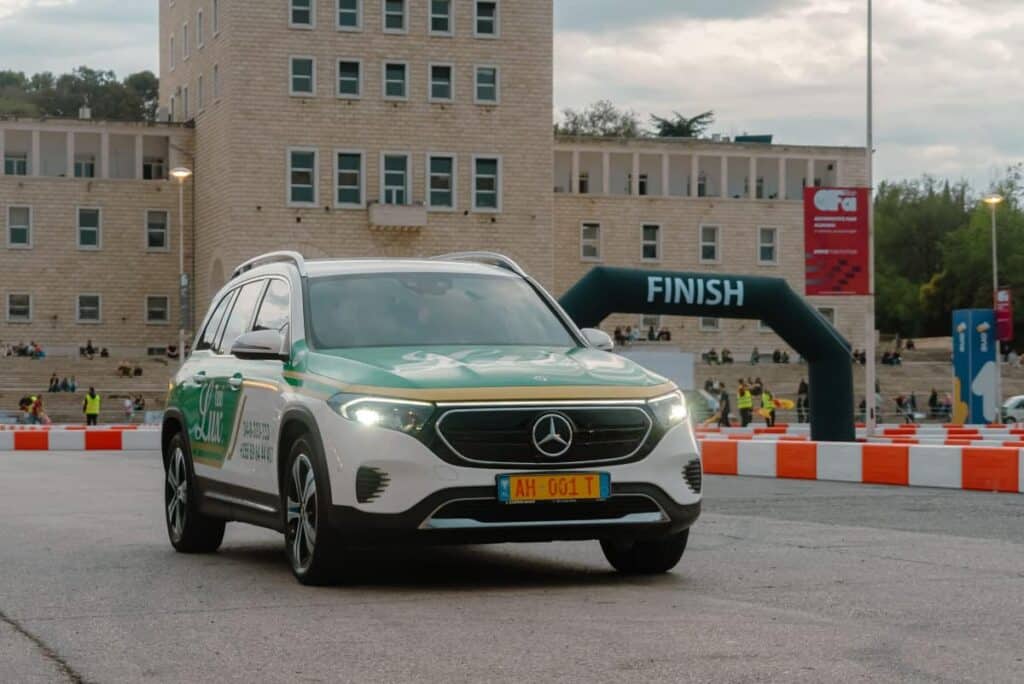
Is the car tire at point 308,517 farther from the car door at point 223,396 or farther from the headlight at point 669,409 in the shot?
the headlight at point 669,409

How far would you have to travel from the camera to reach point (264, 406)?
10555 millimetres

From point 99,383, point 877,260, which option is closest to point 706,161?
point 877,260

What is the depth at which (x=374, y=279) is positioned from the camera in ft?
36.0

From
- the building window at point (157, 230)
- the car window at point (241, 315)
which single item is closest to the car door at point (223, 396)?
the car window at point (241, 315)

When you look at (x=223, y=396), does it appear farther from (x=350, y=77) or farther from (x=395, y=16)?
(x=395, y=16)

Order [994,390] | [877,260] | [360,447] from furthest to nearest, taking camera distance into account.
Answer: [877,260] < [994,390] < [360,447]

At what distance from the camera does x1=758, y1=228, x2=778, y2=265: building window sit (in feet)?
318

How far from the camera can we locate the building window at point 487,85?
271ft

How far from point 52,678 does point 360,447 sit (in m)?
2.72

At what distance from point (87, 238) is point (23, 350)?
27.5 feet

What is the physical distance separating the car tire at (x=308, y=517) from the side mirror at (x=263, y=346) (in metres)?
0.66

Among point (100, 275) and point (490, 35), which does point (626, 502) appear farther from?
point (100, 275)

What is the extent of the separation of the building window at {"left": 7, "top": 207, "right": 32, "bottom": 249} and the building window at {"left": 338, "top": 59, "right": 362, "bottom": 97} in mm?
16393

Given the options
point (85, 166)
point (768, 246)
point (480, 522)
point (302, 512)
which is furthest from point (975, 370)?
point (85, 166)
